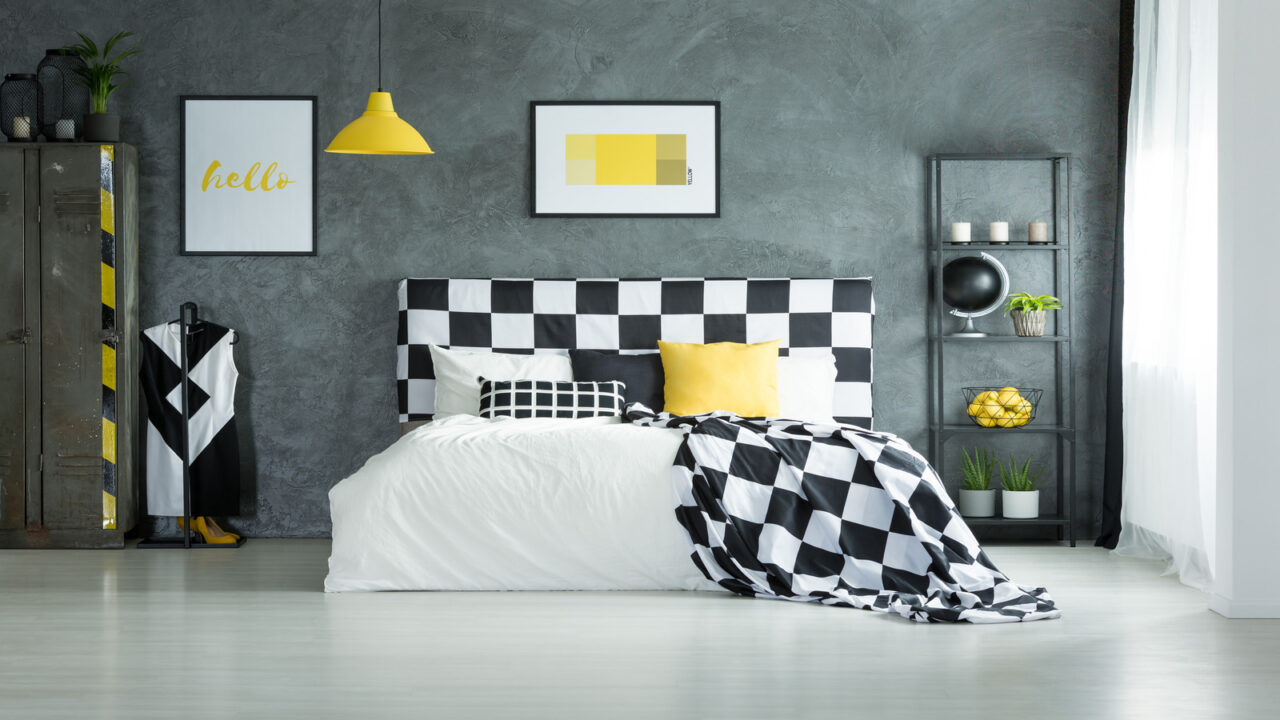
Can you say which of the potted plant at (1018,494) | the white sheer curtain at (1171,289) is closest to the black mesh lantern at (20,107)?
the potted plant at (1018,494)

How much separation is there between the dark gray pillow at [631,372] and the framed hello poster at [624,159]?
0.68m

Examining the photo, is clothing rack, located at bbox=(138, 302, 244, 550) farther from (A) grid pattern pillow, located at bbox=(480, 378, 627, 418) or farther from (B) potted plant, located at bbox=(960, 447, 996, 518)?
(B) potted plant, located at bbox=(960, 447, 996, 518)

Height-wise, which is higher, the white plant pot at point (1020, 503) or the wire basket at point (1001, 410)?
the wire basket at point (1001, 410)

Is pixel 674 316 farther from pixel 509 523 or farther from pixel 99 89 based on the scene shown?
pixel 99 89

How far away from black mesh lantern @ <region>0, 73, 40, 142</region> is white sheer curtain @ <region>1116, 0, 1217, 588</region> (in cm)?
471

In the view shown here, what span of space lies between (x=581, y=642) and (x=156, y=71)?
137 inches

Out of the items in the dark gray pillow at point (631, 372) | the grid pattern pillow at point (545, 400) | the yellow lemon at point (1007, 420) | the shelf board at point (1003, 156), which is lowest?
the yellow lemon at point (1007, 420)

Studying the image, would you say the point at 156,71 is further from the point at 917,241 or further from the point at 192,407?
the point at 917,241

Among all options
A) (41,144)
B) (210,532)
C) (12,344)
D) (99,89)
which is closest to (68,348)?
(12,344)

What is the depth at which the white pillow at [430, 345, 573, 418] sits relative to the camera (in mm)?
4777

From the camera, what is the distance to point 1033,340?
15.7 ft

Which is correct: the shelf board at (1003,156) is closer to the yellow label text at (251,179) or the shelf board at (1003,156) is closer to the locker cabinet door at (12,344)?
the yellow label text at (251,179)

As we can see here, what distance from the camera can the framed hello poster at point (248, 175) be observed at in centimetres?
500

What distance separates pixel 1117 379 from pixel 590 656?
9.75 ft
